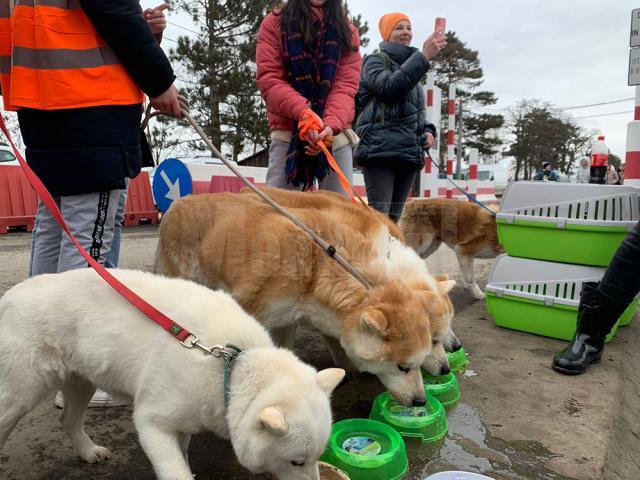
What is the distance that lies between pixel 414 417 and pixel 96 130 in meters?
2.09

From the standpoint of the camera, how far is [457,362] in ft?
10.2

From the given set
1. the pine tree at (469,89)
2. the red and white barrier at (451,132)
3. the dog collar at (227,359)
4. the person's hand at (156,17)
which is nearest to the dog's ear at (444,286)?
the dog collar at (227,359)

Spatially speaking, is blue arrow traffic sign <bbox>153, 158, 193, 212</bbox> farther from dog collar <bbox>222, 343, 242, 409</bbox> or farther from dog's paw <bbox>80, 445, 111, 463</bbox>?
dog collar <bbox>222, 343, 242, 409</bbox>

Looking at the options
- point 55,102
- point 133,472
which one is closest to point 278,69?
point 55,102

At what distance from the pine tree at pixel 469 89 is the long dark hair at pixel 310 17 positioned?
38.1 metres

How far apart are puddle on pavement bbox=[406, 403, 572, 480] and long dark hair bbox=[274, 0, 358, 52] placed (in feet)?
9.03

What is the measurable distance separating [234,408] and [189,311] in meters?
0.42

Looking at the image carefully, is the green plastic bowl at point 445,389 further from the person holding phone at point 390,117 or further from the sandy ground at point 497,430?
the person holding phone at point 390,117

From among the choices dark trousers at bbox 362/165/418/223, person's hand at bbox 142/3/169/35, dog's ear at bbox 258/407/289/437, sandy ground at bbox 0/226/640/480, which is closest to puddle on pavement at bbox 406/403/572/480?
sandy ground at bbox 0/226/640/480

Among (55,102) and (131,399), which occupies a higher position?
(55,102)

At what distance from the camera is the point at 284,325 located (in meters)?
2.73

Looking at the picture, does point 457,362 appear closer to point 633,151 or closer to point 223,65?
point 633,151

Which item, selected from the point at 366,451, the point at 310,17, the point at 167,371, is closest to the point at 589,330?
the point at 366,451

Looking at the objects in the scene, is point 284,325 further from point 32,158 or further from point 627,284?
point 627,284
